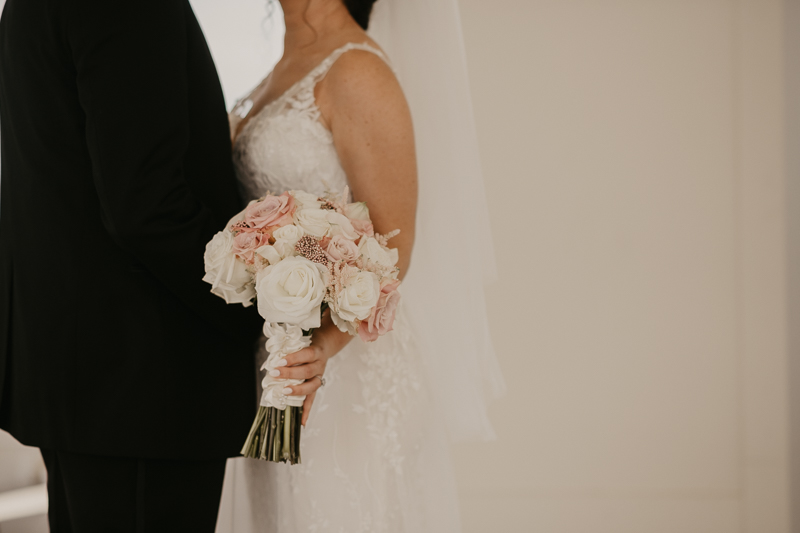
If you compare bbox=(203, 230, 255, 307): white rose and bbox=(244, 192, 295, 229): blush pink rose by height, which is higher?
bbox=(244, 192, 295, 229): blush pink rose

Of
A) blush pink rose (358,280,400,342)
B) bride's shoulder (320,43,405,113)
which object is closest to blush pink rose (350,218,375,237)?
blush pink rose (358,280,400,342)

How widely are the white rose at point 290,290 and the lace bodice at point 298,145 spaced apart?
45cm

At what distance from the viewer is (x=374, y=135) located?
48.0 inches

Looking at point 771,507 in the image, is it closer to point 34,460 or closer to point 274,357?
point 274,357

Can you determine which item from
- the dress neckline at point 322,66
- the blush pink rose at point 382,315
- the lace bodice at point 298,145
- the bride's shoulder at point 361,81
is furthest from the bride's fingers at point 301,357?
the dress neckline at point 322,66

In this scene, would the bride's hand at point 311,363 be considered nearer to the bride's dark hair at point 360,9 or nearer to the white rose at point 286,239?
the white rose at point 286,239

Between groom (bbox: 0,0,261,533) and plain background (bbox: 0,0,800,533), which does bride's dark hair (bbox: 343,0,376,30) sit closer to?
groom (bbox: 0,0,261,533)

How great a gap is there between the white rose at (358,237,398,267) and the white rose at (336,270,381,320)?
0.05 meters

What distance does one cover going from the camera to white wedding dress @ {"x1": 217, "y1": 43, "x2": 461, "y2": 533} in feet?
4.09

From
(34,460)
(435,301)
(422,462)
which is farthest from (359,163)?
(34,460)

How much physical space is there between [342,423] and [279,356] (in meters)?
0.39

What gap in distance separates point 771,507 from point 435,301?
245cm

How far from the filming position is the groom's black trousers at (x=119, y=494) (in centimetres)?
98

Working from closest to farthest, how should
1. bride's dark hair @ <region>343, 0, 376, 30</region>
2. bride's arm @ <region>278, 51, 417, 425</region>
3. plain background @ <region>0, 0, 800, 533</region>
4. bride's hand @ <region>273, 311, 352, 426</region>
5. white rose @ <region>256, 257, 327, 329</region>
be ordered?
white rose @ <region>256, 257, 327, 329</region> < bride's hand @ <region>273, 311, 352, 426</region> < bride's arm @ <region>278, 51, 417, 425</region> < bride's dark hair @ <region>343, 0, 376, 30</region> < plain background @ <region>0, 0, 800, 533</region>
